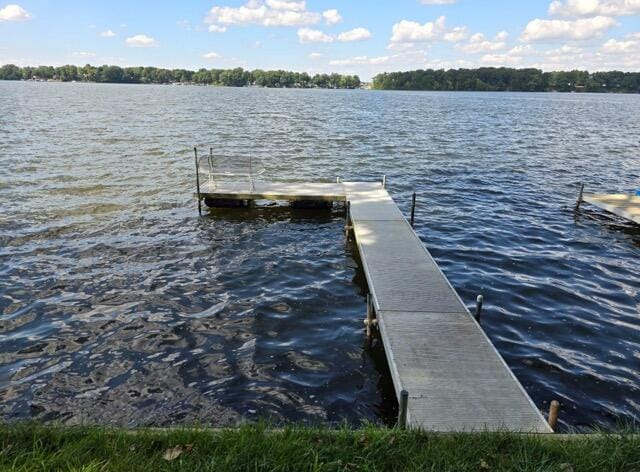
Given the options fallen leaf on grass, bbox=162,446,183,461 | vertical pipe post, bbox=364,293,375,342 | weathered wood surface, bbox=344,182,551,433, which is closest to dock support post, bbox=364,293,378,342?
vertical pipe post, bbox=364,293,375,342

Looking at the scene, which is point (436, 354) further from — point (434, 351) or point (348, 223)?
point (348, 223)

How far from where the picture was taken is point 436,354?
23.0ft

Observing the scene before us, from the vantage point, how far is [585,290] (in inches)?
443

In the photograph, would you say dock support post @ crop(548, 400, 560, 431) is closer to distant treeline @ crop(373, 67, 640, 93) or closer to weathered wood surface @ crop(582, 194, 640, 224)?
weathered wood surface @ crop(582, 194, 640, 224)

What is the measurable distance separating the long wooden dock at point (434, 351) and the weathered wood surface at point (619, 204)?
8523 mm

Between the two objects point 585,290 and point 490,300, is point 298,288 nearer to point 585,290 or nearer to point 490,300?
point 490,300

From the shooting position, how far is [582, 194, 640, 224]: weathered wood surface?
15555 mm

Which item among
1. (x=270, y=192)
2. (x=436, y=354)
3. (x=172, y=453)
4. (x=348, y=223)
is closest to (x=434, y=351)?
(x=436, y=354)

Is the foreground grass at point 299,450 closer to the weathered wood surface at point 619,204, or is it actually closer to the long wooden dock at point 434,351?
the long wooden dock at point 434,351

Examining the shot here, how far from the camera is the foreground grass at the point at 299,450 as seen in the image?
4.05m

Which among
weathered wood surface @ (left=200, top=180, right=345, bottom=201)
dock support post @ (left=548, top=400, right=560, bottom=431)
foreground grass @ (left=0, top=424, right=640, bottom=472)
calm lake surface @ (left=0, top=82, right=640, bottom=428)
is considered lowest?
calm lake surface @ (left=0, top=82, right=640, bottom=428)

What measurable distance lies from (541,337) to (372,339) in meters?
3.47

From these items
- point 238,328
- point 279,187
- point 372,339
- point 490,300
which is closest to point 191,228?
point 279,187

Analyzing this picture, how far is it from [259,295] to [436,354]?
189 inches
